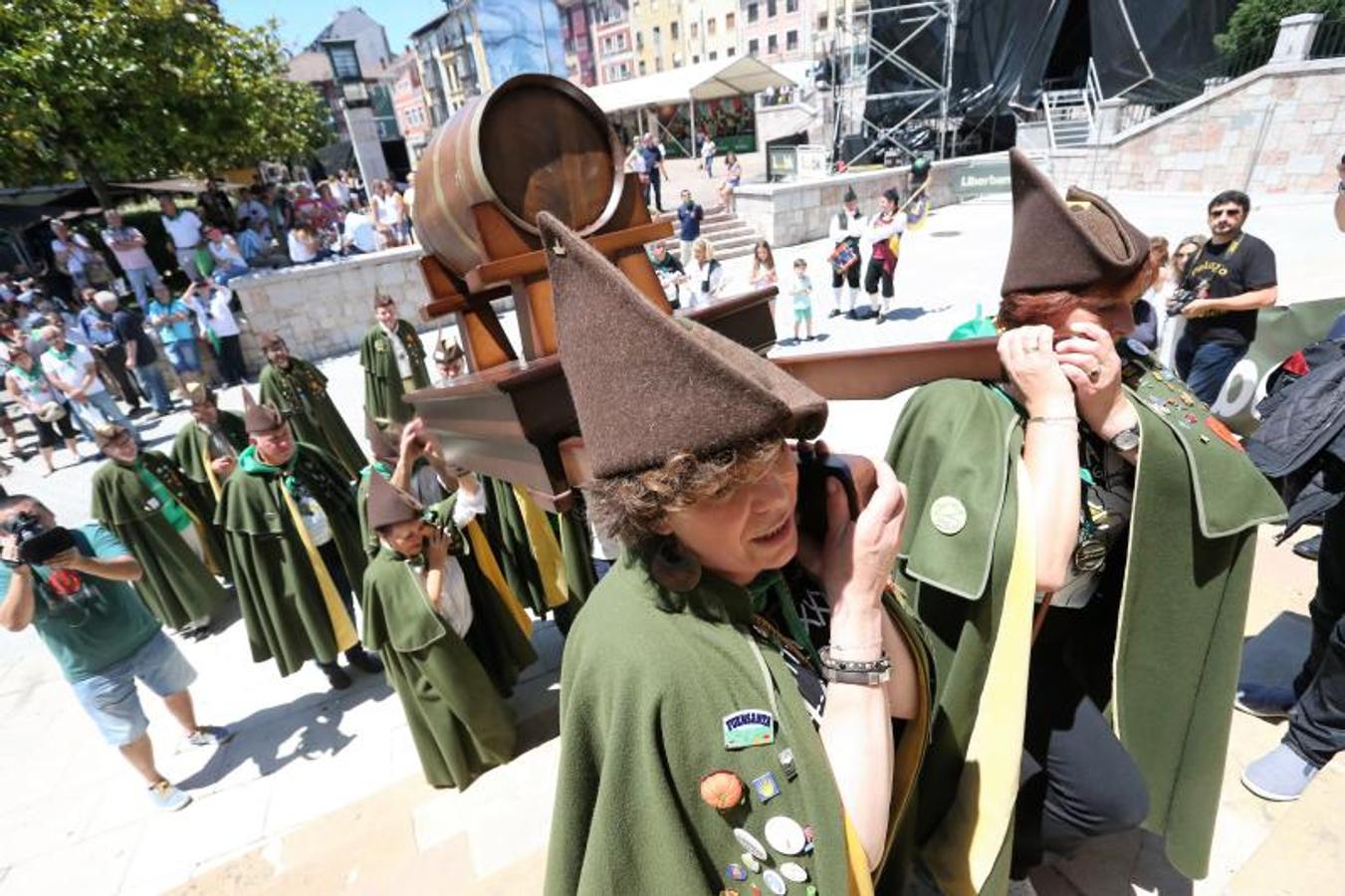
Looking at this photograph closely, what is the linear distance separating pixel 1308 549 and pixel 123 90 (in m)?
21.3

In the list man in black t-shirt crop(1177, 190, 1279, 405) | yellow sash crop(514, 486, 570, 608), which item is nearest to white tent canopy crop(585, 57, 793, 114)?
man in black t-shirt crop(1177, 190, 1279, 405)

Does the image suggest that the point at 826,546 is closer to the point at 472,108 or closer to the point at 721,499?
the point at 721,499

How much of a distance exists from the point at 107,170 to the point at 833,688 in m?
22.7

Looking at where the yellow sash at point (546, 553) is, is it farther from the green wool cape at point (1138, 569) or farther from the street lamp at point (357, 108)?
the street lamp at point (357, 108)

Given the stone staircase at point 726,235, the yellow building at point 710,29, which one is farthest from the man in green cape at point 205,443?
the yellow building at point 710,29

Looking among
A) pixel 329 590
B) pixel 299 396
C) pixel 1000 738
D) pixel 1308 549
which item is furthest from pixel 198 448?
pixel 1308 549

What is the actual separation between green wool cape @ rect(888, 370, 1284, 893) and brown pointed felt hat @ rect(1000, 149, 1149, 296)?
363mm

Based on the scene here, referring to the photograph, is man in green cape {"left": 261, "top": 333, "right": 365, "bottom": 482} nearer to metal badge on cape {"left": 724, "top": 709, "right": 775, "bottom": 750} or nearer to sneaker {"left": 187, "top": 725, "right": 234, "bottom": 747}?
sneaker {"left": 187, "top": 725, "right": 234, "bottom": 747}

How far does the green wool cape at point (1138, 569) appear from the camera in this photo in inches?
71.0

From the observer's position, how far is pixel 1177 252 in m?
5.93

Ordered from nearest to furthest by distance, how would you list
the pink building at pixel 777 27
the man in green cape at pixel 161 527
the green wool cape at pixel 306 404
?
the man in green cape at pixel 161 527
the green wool cape at pixel 306 404
the pink building at pixel 777 27

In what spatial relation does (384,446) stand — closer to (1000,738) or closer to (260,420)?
(260,420)

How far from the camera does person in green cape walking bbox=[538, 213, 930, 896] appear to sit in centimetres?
109

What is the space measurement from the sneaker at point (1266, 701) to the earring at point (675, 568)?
142 inches
